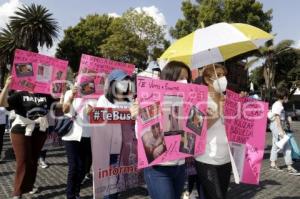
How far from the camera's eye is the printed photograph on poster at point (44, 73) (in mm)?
5980

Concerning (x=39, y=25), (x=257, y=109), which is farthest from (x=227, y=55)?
(x=39, y=25)

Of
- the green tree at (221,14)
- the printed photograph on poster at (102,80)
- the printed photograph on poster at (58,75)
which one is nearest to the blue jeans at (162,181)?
the printed photograph on poster at (102,80)

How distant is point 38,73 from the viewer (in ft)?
19.6

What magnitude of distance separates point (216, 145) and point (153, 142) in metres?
0.66

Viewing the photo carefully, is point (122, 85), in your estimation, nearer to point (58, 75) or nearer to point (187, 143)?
point (187, 143)

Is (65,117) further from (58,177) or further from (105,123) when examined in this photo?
(58,177)

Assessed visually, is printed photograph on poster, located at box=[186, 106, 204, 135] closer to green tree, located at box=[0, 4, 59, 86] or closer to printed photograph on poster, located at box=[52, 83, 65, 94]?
printed photograph on poster, located at box=[52, 83, 65, 94]

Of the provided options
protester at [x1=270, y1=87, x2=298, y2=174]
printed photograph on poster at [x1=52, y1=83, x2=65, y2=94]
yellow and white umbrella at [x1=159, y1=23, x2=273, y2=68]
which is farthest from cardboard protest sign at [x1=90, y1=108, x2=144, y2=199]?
protester at [x1=270, y1=87, x2=298, y2=174]

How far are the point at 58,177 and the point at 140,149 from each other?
480 cm

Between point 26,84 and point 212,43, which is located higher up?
point 212,43

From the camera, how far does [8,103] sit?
222 inches

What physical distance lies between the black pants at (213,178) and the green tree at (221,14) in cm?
3338

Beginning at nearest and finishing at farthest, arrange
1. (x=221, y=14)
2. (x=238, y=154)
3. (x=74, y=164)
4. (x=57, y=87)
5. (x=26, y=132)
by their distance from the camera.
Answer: (x=238, y=154)
(x=74, y=164)
(x=26, y=132)
(x=57, y=87)
(x=221, y=14)

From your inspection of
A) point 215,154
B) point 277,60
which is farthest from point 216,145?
point 277,60
